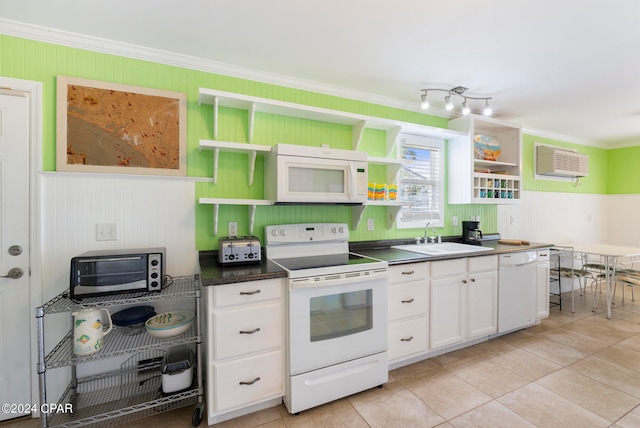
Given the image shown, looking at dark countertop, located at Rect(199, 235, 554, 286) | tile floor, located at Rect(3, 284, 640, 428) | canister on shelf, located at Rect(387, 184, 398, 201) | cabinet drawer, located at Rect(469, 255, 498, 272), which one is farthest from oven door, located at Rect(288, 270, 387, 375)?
cabinet drawer, located at Rect(469, 255, 498, 272)

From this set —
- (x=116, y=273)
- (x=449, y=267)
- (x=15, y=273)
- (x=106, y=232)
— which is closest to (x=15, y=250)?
(x=15, y=273)

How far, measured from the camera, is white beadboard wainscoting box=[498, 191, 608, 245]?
400cm

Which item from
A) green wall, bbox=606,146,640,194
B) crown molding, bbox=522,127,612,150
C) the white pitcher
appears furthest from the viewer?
green wall, bbox=606,146,640,194

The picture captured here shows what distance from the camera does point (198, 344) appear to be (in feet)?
5.86

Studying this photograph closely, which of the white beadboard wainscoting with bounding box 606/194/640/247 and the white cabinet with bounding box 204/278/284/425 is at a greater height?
the white beadboard wainscoting with bounding box 606/194/640/247

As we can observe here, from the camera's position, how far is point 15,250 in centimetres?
182

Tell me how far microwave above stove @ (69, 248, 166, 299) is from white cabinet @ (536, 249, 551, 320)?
364cm

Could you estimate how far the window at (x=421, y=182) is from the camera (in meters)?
3.12

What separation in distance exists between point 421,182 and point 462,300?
4.35ft

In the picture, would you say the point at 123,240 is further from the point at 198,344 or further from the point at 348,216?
the point at 348,216

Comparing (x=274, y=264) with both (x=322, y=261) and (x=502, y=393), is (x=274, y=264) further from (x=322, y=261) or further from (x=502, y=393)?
(x=502, y=393)

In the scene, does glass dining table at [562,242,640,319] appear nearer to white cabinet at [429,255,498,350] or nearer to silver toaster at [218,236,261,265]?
white cabinet at [429,255,498,350]

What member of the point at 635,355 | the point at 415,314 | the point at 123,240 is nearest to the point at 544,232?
the point at 635,355

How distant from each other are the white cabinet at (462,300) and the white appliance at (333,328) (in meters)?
0.62
